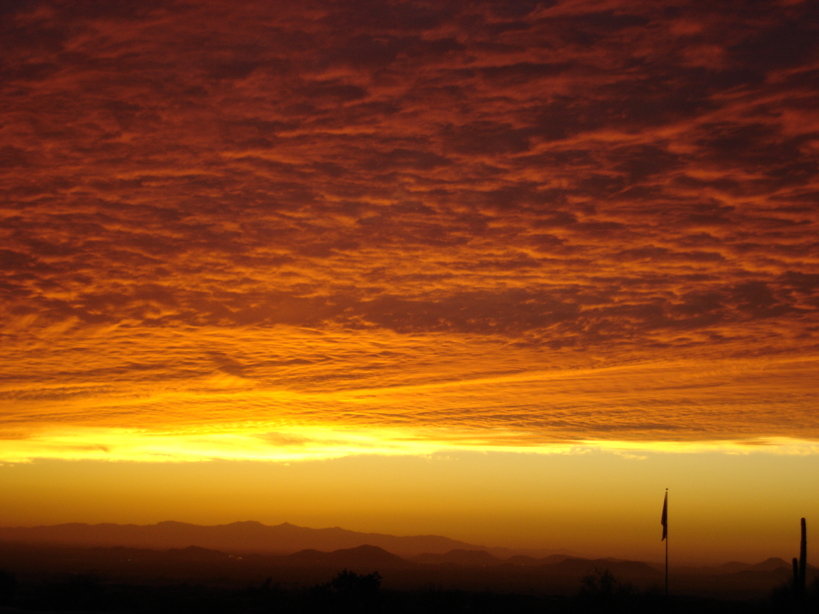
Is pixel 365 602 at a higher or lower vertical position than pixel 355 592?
lower

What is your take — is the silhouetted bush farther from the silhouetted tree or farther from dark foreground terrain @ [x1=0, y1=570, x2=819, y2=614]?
the silhouetted tree

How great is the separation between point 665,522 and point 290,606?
19.1 m

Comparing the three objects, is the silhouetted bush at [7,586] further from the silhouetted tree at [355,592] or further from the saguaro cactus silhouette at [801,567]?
the saguaro cactus silhouette at [801,567]

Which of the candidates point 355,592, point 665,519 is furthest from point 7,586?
point 665,519

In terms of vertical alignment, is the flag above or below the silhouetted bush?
above

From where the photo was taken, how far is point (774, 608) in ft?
165

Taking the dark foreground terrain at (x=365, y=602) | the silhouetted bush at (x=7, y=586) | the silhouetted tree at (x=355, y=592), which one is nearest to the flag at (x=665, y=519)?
the dark foreground terrain at (x=365, y=602)

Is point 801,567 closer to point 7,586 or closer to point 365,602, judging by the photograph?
point 365,602

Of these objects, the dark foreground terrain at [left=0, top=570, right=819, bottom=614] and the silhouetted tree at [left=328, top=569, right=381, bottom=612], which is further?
the dark foreground terrain at [left=0, top=570, right=819, bottom=614]

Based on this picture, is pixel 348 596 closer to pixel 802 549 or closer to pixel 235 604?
pixel 235 604

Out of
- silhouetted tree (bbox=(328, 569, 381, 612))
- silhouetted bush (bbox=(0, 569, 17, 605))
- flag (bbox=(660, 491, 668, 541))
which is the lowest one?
silhouetted bush (bbox=(0, 569, 17, 605))

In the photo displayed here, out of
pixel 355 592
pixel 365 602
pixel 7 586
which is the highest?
pixel 355 592

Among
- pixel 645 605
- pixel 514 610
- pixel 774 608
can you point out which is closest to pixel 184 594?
pixel 514 610

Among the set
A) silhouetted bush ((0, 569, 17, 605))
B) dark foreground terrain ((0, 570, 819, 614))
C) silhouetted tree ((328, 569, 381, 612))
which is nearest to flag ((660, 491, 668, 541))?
dark foreground terrain ((0, 570, 819, 614))
